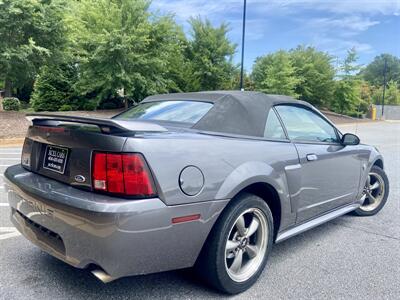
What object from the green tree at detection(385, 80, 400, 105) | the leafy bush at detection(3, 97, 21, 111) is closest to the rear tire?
the leafy bush at detection(3, 97, 21, 111)

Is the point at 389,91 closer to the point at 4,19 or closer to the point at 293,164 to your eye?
the point at 4,19

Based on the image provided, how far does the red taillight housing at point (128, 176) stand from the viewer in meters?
2.09

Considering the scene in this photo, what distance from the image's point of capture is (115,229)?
1995 millimetres

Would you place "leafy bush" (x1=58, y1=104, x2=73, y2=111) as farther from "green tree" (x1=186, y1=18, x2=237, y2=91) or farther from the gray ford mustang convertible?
the gray ford mustang convertible

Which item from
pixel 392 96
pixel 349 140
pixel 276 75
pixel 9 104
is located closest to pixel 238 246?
pixel 349 140

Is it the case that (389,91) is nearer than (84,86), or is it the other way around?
(84,86)

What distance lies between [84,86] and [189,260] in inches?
665

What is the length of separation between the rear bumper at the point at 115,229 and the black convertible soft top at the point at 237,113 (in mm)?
697

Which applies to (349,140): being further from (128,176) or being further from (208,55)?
(208,55)

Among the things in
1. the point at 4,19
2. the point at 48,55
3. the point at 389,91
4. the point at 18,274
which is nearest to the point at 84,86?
the point at 48,55

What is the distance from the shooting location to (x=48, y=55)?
551 inches

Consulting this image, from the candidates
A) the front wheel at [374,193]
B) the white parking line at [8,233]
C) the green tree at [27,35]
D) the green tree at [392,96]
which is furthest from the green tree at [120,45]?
the green tree at [392,96]

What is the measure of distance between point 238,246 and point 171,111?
1.40 metres

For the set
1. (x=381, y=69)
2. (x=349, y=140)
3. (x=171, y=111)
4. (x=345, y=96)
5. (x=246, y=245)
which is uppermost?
(x=381, y=69)
